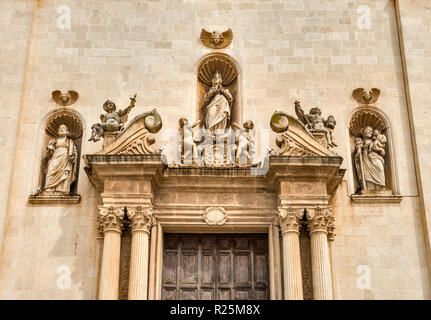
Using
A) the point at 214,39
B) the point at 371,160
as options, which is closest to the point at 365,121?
the point at 371,160

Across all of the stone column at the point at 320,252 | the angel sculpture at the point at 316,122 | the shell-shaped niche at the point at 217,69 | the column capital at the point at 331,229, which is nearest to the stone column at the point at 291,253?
the stone column at the point at 320,252

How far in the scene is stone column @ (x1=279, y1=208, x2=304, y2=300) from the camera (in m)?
13.1

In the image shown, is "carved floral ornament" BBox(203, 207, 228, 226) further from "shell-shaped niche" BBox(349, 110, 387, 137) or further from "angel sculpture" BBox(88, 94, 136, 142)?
"shell-shaped niche" BBox(349, 110, 387, 137)

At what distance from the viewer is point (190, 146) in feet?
48.7

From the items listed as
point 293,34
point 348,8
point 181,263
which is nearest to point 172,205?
point 181,263

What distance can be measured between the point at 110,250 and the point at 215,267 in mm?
2334

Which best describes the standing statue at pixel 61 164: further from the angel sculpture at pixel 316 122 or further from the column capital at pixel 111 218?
the angel sculpture at pixel 316 122

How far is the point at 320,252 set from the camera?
13.5 m

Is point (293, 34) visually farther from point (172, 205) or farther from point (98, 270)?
point (98, 270)

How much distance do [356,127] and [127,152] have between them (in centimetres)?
552

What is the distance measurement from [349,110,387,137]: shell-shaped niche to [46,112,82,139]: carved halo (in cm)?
642

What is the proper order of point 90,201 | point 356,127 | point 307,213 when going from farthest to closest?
1. point 356,127
2. point 90,201
3. point 307,213

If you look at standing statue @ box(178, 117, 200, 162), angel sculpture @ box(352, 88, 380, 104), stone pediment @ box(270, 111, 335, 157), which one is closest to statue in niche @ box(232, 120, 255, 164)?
stone pediment @ box(270, 111, 335, 157)

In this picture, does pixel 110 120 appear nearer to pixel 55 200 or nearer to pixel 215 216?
pixel 55 200
